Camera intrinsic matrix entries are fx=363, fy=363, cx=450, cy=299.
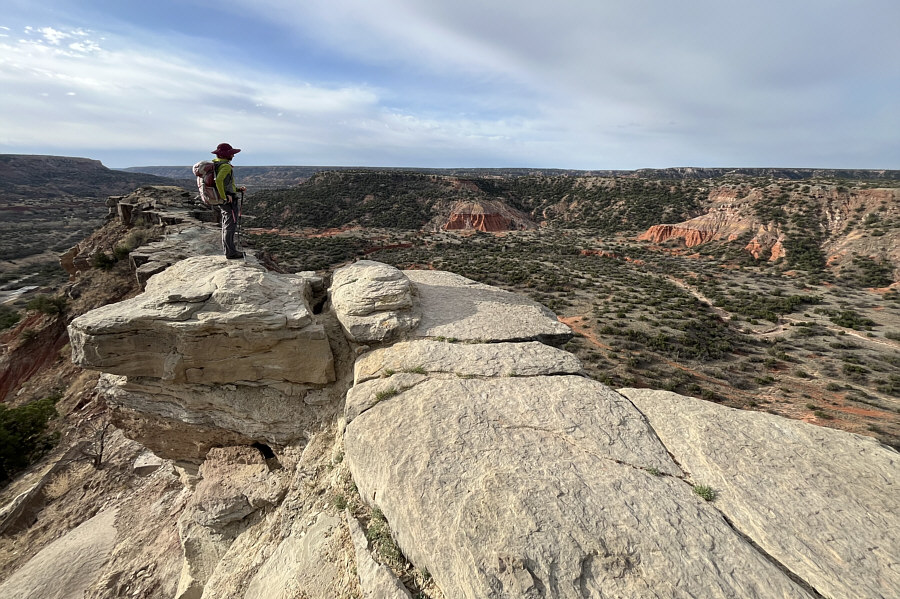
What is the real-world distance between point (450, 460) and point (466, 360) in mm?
2329

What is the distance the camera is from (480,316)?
29.2 ft

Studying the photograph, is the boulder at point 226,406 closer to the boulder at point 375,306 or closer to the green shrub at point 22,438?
the boulder at point 375,306

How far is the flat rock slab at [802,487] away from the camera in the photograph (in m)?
4.23

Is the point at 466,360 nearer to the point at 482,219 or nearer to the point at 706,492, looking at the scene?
the point at 706,492

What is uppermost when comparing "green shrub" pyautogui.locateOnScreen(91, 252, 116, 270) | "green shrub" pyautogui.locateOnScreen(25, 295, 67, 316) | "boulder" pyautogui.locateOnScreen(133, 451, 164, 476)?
"green shrub" pyautogui.locateOnScreen(91, 252, 116, 270)

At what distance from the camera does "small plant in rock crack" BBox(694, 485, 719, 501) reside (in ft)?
16.3

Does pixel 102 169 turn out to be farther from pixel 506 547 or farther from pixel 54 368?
pixel 506 547

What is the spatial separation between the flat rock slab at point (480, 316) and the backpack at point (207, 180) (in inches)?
218

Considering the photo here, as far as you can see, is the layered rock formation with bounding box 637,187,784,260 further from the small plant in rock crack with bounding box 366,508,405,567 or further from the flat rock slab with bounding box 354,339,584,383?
the small plant in rock crack with bounding box 366,508,405,567

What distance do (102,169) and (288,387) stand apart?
255016 mm

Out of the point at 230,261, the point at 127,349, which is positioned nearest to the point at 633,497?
the point at 127,349

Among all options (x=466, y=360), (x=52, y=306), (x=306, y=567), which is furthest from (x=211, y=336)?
(x=52, y=306)

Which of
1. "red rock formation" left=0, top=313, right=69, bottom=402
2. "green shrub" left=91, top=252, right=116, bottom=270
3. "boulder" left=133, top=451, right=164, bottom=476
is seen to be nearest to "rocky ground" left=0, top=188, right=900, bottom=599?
"boulder" left=133, top=451, right=164, bottom=476

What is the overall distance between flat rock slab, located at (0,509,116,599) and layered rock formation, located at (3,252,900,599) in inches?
12.6
